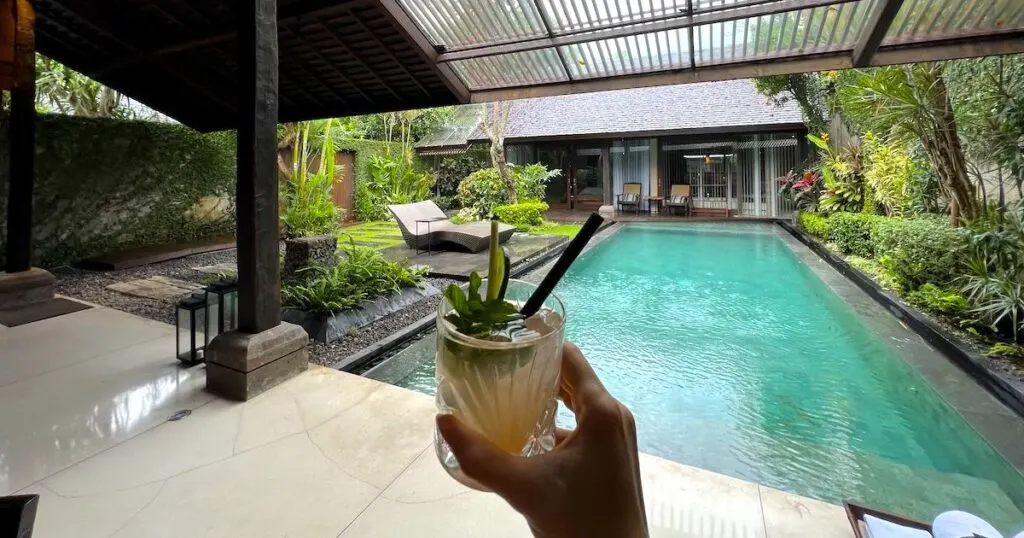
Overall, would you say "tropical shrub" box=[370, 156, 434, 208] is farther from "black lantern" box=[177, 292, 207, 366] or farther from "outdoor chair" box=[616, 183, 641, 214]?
"black lantern" box=[177, 292, 207, 366]

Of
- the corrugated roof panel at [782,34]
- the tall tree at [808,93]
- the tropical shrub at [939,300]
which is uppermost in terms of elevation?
the tall tree at [808,93]

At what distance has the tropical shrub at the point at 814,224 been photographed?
920 centimetres

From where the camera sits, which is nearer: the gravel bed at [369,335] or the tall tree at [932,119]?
the gravel bed at [369,335]

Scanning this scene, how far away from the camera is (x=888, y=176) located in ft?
25.8

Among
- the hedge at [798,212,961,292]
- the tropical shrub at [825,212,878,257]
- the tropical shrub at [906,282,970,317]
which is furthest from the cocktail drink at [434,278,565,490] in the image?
the tropical shrub at [825,212,878,257]

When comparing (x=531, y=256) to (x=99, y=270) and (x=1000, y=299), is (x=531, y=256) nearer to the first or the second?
(x=1000, y=299)

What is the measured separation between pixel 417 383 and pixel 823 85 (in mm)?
12191

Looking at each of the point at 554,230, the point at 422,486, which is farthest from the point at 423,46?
the point at 554,230

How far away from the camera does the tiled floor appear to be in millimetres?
1610

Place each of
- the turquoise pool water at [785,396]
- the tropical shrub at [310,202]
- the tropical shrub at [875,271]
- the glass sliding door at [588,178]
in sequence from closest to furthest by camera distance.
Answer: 1. the turquoise pool water at [785,396]
2. the tropical shrub at [875,271]
3. the tropical shrub at [310,202]
4. the glass sliding door at [588,178]

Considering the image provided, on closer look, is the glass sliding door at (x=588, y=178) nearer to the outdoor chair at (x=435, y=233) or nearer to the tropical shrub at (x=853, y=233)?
the tropical shrub at (x=853, y=233)

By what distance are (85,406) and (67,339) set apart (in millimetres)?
1445

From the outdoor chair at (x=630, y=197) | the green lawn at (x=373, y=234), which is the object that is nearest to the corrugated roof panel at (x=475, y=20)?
the green lawn at (x=373, y=234)

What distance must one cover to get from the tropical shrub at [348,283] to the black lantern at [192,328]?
41.9 inches
